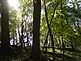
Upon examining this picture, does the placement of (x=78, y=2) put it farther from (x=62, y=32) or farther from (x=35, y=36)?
(x=35, y=36)

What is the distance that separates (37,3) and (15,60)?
14.6 ft

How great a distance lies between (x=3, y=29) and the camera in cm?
1611

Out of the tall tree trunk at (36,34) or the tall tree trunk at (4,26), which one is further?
the tall tree trunk at (4,26)

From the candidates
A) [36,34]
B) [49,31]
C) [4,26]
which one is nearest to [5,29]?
[4,26]

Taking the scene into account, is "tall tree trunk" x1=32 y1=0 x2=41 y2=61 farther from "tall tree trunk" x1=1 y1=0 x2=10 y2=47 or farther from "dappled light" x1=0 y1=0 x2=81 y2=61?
"tall tree trunk" x1=1 y1=0 x2=10 y2=47

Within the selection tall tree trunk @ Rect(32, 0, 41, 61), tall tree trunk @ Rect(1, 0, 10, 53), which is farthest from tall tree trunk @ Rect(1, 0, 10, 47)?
tall tree trunk @ Rect(32, 0, 41, 61)

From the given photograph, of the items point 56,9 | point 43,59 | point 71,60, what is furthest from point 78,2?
point 43,59

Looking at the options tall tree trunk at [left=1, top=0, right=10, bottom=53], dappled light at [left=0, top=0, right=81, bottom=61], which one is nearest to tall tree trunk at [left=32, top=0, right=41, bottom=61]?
dappled light at [left=0, top=0, right=81, bottom=61]

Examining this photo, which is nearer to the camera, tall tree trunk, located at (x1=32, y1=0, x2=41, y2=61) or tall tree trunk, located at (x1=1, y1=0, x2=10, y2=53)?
tall tree trunk, located at (x1=32, y1=0, x2=41, y2=61)

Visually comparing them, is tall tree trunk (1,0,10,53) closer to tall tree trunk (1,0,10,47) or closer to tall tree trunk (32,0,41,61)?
tall tree trunk (1,0,10,47)

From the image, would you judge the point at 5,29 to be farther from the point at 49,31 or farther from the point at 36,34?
the point at 49,31

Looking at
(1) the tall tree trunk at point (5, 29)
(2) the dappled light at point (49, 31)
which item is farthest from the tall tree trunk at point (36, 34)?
(1) the tall tree trunk at point (5, 29)

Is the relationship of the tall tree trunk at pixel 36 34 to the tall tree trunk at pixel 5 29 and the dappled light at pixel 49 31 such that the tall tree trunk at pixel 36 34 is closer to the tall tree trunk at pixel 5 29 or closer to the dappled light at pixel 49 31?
the dappled light at pixel 49 31

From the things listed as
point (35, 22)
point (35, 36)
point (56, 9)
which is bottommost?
point (35, 36)
